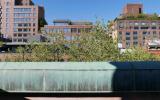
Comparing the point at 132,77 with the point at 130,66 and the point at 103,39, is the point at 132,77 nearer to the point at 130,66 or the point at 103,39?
the point at 130,66

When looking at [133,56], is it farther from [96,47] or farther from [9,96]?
[9,96]

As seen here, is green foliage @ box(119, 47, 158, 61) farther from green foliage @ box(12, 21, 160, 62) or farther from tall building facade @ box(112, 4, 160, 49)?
tall building facade @ box(112, 4, 160, 49)

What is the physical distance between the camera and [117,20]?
19112 centimetres

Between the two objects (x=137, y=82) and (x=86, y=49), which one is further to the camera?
(x=86, y=49)

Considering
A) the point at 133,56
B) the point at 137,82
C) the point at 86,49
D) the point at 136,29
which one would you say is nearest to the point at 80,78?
the point at 137,82

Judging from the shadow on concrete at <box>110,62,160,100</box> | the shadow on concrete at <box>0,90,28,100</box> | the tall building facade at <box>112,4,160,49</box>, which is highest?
the tall building facade at <box>112,4,160,49</box>

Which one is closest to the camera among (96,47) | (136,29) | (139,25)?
(96,47)

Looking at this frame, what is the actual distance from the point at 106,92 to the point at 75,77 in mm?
1149

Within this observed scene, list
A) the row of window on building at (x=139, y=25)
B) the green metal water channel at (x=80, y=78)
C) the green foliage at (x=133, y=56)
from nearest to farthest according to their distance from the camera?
the green metal water channel at (x=80, y=78)
the green foliage at (x=133, y=56)
the row of window on building at (x=139, y=25)

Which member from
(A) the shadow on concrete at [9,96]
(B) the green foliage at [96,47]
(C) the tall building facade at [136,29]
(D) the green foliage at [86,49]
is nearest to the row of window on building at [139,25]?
(C) the tall building facade at [136,29]

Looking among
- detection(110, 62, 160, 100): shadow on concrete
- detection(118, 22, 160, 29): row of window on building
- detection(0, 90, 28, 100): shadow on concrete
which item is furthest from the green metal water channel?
detection(118, 22, 160, 29): row of window on building

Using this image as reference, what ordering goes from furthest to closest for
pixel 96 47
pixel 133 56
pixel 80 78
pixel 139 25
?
1. pixel 139 25
2. pixel 133 56
3. pixel 96 47
4. pixel 80 78

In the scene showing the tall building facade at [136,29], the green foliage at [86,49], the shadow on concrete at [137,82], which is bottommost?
the shadow on concrete at [137,82]

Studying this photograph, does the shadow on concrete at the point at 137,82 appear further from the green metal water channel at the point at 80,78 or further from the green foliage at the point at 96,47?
the green foliage at the point at 96,47
